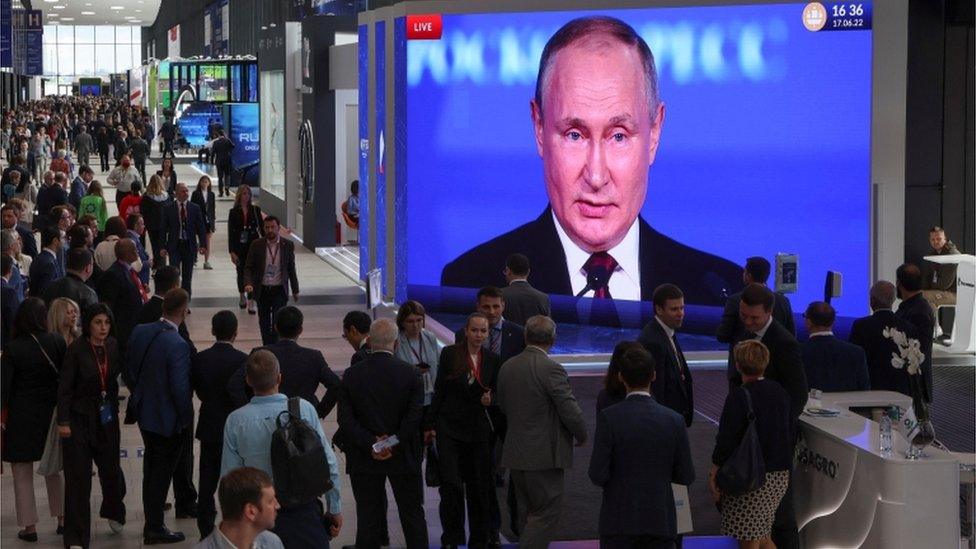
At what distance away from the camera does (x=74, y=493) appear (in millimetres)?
7875

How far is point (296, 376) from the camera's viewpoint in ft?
23.8

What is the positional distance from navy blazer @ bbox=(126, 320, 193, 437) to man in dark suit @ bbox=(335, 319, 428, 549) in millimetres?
1121

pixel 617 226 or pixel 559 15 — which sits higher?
pixel 559 15

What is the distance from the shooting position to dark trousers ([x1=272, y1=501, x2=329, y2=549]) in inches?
235

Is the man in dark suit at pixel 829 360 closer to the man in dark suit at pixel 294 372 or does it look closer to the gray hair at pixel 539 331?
the gray hair at pixel 539 331

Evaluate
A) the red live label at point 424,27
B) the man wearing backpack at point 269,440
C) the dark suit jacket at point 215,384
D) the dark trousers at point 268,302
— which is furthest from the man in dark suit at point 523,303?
the red live label at point 424,27

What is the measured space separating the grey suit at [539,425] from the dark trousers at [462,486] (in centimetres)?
48

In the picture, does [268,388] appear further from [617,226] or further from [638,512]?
[617,226]

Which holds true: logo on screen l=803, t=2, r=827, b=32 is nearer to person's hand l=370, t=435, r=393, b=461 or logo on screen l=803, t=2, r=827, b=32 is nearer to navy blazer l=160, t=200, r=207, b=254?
navy blazer l=160, t=200, r=207, b=254

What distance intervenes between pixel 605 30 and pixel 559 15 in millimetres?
448

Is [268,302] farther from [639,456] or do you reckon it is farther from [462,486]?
[639,456]

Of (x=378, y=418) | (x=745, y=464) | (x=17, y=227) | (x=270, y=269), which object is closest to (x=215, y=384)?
(x=378, y=418)

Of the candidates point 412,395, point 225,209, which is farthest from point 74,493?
point 225,209

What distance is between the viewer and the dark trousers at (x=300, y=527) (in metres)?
5.98
